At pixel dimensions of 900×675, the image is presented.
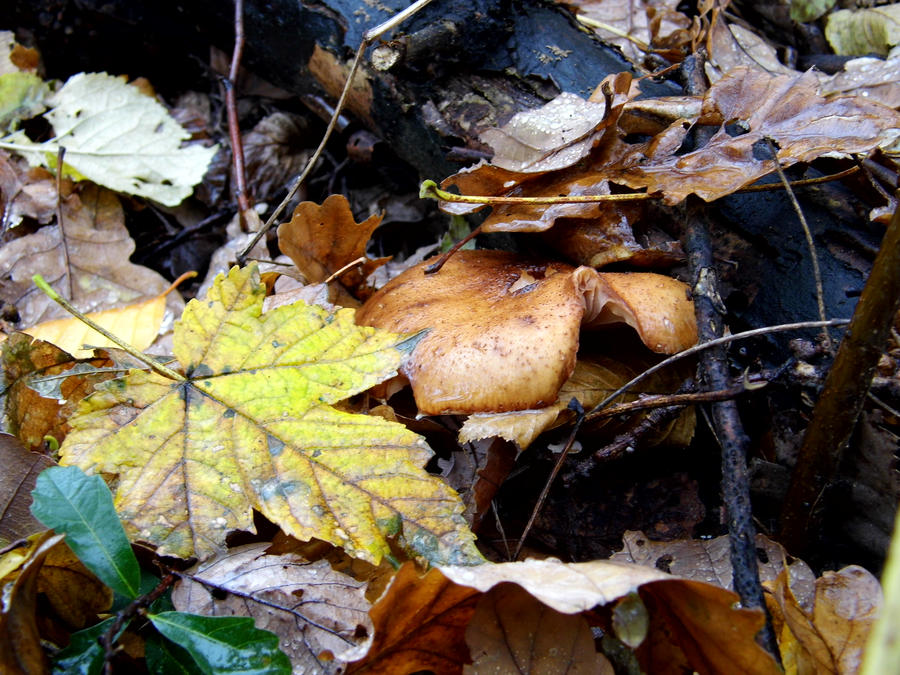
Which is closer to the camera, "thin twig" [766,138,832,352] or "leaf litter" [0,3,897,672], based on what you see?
"leaf litter" [0,3,897,672]

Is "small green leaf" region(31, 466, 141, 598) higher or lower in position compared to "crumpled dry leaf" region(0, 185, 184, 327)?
higher

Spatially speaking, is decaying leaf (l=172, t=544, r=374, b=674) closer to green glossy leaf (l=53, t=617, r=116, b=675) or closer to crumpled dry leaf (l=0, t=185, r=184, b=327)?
green glossy leaf (l=53, t=617, r=116, b=675)

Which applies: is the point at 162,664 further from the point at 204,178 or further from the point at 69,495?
the point at 204,178

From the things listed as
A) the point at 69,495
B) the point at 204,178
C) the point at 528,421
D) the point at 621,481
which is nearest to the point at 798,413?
the point at 621,481

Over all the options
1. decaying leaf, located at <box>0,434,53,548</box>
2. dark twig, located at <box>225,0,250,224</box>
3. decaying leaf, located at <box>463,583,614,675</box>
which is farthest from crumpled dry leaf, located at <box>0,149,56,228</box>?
decaying leaf, located at <box>463,583,614,675</box>

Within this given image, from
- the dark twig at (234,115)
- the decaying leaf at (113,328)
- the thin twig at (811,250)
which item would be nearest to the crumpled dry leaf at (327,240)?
the decaying leaf at (113,328)

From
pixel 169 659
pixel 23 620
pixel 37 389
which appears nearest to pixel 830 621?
pixel 169 659

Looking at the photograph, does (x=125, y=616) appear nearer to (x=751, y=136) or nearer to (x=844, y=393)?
(x=844, y=393)

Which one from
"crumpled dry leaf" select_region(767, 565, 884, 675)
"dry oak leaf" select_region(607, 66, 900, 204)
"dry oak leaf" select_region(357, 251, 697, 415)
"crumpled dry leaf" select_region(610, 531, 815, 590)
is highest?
"dry oak leaf" select_region(607, 66, 900, 204)
